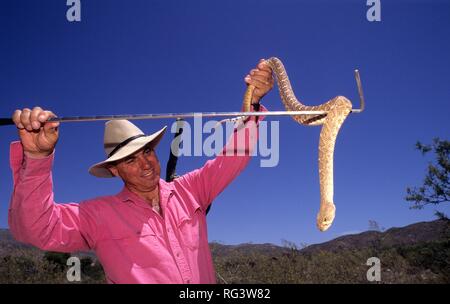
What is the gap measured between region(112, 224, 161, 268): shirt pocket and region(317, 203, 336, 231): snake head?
1.45 meters

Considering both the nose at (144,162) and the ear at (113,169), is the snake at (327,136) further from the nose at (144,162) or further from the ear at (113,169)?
the ear at (113,169)

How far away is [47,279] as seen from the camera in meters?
12.3

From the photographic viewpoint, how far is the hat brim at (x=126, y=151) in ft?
11.2

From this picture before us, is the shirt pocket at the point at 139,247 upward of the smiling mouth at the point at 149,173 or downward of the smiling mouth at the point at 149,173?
downward

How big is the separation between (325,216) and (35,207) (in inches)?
92.7

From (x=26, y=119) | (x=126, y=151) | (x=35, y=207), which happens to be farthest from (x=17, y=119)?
(x=126, y=151)

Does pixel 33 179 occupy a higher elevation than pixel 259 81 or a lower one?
lower

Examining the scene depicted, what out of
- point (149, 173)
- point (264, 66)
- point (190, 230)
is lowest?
point (190, 230)

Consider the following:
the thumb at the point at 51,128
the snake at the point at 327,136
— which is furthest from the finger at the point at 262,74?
the thumb at the point at 51,128

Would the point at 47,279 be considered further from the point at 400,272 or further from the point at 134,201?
the point at 400,272

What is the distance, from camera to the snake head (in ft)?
10.7

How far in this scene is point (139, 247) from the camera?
311 centimetres

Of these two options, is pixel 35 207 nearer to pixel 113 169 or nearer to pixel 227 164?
pixel 113 169

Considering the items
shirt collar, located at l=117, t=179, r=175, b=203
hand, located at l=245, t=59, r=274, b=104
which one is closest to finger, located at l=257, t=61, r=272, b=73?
hand, located at l=245, t=59, r=274, b=104
